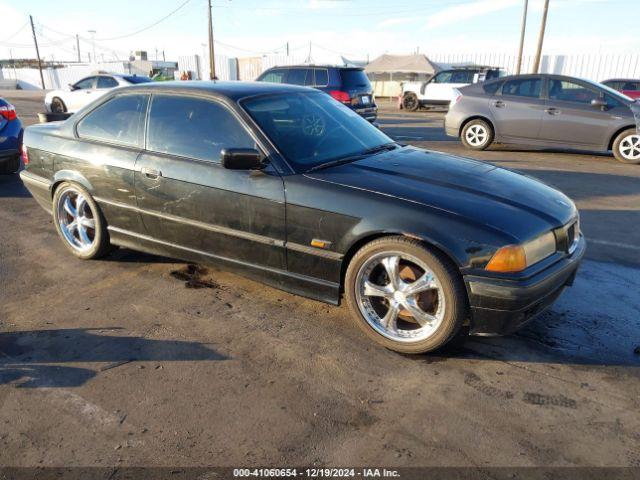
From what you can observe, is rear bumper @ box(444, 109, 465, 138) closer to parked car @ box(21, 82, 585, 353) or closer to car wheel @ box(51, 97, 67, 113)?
parked car @ box(21, 82, 585, 353)

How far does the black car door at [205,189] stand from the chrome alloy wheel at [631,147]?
27.3ft

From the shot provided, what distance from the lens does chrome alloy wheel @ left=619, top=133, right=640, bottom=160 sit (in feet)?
29.0

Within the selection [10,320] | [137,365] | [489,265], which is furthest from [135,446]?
[489,265]

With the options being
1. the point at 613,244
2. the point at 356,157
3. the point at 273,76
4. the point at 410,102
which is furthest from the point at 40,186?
the point at 410,102

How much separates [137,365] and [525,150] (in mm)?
9921

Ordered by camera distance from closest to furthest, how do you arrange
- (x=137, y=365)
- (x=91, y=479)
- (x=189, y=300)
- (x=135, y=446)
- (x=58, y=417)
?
1. (x=91, y=479)
2. (x=135, y=446)
3. (x=58, y=417)
4. (x=137, y=365)
5. (x=189, y=300)

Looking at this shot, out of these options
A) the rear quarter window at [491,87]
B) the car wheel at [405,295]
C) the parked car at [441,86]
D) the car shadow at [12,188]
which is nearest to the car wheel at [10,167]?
the car shadow at [12,188]

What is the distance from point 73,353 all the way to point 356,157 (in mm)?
2302

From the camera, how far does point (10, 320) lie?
3.42 m

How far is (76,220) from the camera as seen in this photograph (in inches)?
177

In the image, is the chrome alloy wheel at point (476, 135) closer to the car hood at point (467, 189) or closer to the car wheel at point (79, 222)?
→ the car hood at point (467, 189)

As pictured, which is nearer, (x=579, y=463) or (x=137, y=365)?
(x=579, y=463)

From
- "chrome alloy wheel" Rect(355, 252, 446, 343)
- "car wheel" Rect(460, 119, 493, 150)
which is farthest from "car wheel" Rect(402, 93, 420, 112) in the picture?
"chrome alloy wheel" Rect(355, 252, 446, 343)

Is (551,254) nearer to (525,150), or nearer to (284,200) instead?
(284,200)
